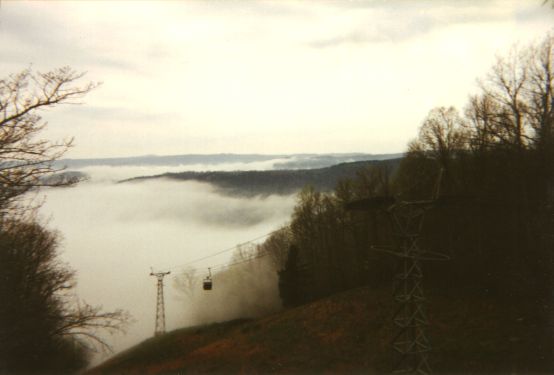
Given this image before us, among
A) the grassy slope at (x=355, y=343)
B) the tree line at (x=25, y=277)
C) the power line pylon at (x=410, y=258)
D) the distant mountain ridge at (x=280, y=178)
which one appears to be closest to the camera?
the tree line at (x=25, y=277)

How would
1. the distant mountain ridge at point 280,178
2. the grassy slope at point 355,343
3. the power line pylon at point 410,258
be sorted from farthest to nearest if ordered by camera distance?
the distant mountain ridge at point 280,178, the grassy slope at point 355,343, the power line pylon at point 410,258

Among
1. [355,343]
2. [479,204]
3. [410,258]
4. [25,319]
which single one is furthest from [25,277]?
[479,204]

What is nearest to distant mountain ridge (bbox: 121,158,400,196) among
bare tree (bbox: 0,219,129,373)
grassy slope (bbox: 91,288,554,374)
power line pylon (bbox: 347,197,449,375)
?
grassy slope (bbox: 91,288,554,374)

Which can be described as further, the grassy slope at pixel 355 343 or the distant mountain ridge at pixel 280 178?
the distant mountain ridge at pixel 280 178

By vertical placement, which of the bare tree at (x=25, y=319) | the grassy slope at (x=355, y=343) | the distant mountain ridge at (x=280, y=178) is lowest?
the grassy slope at (x=355, y=343)

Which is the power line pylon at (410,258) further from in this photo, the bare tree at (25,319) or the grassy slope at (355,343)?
the bare tree at (25,319)

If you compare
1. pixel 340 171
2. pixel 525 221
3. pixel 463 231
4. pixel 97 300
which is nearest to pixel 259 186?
pixel 340 171

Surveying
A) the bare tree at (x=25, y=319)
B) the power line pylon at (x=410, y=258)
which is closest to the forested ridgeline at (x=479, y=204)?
the power line pylon at (x=410, y=258)

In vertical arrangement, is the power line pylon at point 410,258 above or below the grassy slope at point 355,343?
above
